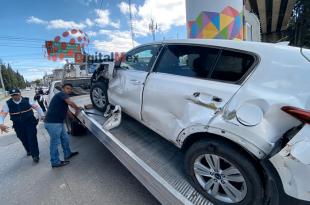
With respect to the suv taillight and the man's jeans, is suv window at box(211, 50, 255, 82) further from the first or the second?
the man's jeans

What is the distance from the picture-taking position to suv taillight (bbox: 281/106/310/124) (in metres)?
1.36

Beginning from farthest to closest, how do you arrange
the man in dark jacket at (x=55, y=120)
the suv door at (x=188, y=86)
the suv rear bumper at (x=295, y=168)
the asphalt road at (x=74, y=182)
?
the man in dark jacket at (x=55, y=120), the asphalt road at (x=74, y=182), the suv door at (x=188, y=86), the suv rear bumper at (x=295, y=168)

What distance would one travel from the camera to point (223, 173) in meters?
1.87

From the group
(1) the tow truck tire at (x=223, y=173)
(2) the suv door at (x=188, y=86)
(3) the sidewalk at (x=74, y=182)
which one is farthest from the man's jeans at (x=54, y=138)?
(1) the tow truck tire at (x=223, y=173)

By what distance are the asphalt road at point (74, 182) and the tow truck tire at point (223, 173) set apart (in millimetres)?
944

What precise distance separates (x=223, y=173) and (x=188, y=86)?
37.2 inches

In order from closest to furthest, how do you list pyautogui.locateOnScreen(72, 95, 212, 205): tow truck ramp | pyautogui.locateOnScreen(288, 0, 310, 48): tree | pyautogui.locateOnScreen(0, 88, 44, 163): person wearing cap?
1. pyautogui.locateOnScreen(72, 95, 212, 205): tow truck ramp
2. pyautogui.locateOnScreen(0, 88, 44, 163): person wearing cap
3. pyautogui.locateOnScreen(288, 0, 310, 48): tree

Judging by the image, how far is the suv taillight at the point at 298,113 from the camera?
1355mm

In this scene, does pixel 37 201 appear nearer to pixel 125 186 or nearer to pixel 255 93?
pixel 125 186

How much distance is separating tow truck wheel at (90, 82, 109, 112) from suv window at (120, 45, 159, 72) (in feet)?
2.49

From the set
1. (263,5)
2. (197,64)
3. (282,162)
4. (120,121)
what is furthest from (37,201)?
(263,5)

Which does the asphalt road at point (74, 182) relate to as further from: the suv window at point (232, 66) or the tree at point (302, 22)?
the tree at point (302, 22)

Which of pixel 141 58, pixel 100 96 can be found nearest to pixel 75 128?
pixel 100 96

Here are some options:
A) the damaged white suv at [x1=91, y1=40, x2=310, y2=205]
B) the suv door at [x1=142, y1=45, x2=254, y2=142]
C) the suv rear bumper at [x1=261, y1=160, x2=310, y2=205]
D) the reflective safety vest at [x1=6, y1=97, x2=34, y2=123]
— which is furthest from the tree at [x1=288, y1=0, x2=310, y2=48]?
the reflective safety vest at [x1=6, y1=97, x2=34, y2=123]
